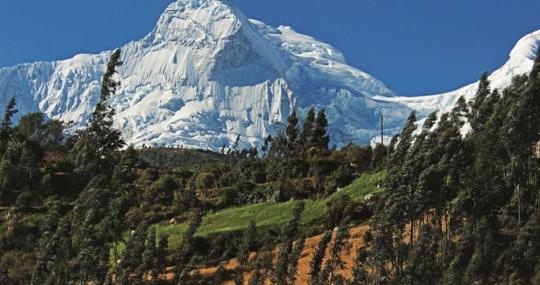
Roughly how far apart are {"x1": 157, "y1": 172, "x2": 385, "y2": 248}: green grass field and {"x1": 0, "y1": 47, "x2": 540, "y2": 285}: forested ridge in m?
0.22

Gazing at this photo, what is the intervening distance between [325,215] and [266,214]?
8.64 metres

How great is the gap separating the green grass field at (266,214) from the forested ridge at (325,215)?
219mm

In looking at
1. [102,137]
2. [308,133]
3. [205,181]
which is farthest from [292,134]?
[102,137]

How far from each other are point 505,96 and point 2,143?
5963cm

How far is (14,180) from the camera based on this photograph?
88.6 meters

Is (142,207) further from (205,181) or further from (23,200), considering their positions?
(205,181)

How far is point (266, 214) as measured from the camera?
283 feet

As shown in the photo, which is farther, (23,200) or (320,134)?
(320,134)

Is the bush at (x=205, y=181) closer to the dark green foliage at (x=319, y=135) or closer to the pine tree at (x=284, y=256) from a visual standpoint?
the dark green foliage at (x=319, y=135)

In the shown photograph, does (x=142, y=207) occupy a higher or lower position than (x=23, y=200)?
lower

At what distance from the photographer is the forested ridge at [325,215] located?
53562 millimetres

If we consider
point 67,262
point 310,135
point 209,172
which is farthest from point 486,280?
point 310,135

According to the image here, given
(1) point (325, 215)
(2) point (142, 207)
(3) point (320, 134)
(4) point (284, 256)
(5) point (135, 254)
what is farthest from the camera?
(3) point (320, 134)

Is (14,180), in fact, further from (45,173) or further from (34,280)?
(34,280)
